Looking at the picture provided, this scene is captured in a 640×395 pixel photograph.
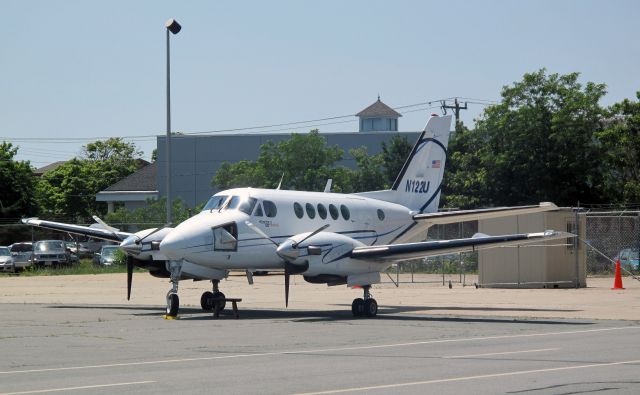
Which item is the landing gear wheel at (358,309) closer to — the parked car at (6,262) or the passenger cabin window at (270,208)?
the passenger cabin window at (270,208)

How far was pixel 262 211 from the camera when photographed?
24047 mm

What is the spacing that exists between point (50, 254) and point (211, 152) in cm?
3548

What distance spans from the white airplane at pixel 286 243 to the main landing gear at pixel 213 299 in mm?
26

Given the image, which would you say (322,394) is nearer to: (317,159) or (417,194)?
(417,194)

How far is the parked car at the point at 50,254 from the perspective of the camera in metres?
51.9

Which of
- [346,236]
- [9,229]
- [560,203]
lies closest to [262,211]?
[346,236]

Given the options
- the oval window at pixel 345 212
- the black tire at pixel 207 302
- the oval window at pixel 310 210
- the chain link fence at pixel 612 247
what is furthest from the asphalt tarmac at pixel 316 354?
the chain link fence at pixel 612 247

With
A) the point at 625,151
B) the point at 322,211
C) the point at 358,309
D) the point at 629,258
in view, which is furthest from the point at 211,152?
the point at 358,309

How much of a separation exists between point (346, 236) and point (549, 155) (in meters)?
33.6

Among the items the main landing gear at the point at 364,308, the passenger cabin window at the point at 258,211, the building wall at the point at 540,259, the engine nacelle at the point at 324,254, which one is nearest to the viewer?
the engine nacelle at the point at 324,254

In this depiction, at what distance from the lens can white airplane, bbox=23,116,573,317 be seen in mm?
22859

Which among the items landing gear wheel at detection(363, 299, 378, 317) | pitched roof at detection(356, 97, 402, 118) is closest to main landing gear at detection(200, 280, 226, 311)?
landing gear wheel at detection(363, 299, 378, 317)

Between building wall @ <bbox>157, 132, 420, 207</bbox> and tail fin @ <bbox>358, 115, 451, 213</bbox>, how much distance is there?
2104 inches

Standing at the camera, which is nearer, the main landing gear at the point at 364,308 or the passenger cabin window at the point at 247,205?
the main landing gear at the point at 364,308
